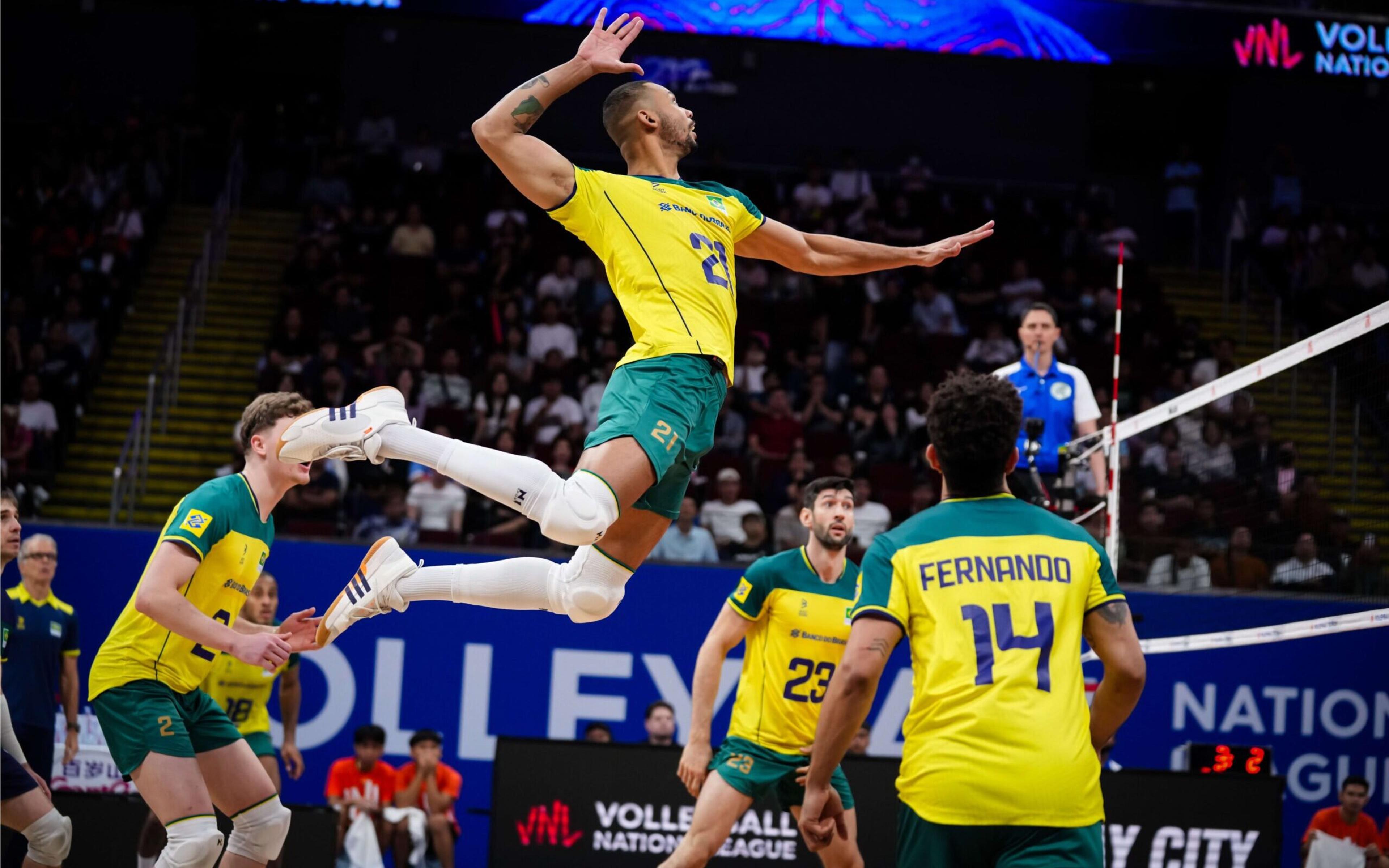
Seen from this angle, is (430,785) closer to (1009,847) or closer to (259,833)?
(259,833)

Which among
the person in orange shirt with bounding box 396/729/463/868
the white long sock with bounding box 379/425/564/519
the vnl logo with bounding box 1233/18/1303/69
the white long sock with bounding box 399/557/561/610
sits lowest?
the person in orange shirt with bounding box 396/729/463/868

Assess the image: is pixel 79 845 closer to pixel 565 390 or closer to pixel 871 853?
pixel 871 853

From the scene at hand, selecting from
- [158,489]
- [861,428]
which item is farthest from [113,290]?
[861,428]

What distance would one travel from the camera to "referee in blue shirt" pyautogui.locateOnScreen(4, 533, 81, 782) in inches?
372

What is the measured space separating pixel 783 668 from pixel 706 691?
17.2 inches

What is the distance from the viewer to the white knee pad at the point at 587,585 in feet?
18.2

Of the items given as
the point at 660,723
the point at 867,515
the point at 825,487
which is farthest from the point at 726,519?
the point at 825,487

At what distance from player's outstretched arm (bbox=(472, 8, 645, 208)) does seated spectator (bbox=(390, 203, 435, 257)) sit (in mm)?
12921

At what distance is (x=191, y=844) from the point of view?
5.90 m

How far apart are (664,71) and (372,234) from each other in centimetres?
571

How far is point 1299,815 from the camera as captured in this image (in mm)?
12438

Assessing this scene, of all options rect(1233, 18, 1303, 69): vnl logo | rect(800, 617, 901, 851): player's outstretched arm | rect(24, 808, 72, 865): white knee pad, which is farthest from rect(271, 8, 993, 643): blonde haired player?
rect(1233, 18, 1303, 69): vnl logo

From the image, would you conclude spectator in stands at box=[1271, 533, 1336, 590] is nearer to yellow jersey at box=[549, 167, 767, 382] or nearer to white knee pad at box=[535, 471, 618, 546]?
yellow jersey at box=[549, 167, 767, 382]

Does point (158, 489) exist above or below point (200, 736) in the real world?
above
